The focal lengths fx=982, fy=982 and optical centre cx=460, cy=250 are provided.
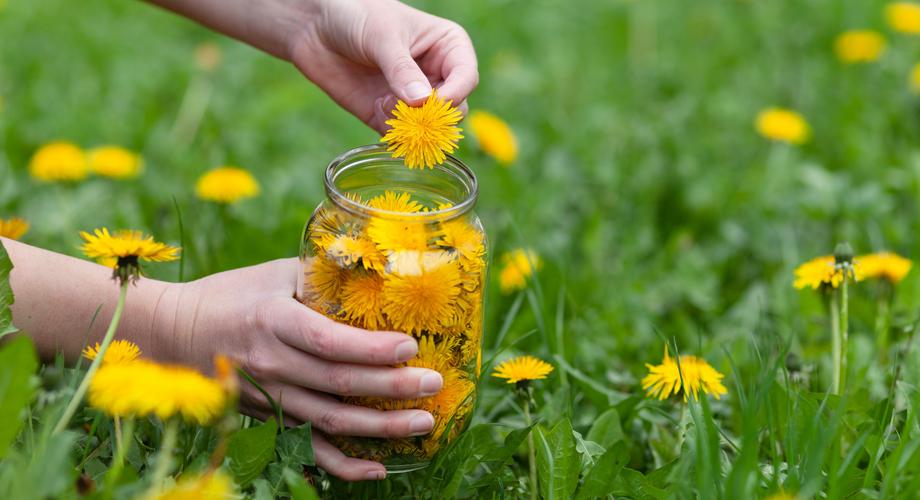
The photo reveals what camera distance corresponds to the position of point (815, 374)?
157 centimetres

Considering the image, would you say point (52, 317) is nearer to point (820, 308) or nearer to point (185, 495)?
point (185, 495)

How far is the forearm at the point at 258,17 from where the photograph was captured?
1.63m

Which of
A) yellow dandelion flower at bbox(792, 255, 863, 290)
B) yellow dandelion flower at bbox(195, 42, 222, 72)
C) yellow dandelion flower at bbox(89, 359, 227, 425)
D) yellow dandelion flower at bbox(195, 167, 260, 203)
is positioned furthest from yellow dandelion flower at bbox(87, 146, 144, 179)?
yellow dandelion flower at bbox(792, 255, 863, 290)

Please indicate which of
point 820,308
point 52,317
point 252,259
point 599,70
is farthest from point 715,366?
point 599,70

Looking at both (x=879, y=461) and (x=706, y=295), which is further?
(x=706, y=295)

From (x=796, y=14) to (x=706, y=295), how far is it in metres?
1.70

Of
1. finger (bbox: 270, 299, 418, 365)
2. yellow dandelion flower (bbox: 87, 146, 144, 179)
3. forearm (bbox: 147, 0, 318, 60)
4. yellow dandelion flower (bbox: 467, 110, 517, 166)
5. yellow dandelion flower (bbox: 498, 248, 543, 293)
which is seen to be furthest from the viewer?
yellow dandelion flower (bbox: 467, 110, 517, 166)

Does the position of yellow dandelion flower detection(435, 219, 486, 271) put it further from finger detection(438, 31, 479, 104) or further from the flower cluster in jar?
finger detection(438, 31, 479, 104)

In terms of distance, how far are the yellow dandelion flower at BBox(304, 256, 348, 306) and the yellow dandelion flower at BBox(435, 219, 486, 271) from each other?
0.42 ft

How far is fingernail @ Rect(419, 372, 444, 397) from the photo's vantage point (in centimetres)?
117

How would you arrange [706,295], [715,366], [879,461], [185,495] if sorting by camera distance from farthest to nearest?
[706,295]
[715,366]
[879,461]
[185,495]

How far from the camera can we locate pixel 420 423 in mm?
1201

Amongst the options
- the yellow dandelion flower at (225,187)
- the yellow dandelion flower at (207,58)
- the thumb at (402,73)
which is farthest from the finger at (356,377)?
the yellow dandelion flower at (207,58)

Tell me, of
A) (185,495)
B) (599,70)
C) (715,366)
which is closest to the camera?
(185,495)
